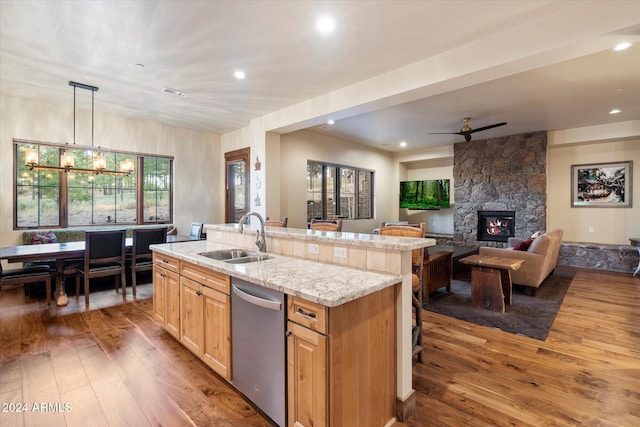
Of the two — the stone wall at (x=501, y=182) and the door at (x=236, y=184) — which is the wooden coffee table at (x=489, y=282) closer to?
the stone wall at (x=501, y=182)

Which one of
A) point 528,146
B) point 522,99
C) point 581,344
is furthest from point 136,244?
point 528,146

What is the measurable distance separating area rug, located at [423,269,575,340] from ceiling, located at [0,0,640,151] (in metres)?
2.65

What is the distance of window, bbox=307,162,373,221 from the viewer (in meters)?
7.05

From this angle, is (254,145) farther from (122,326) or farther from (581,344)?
(581,344)

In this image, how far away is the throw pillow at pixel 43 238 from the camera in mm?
4629

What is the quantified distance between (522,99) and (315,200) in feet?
14.2

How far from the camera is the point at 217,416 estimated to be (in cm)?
186

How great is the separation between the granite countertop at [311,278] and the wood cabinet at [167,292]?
18.2 inches

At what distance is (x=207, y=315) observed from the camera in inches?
89.7

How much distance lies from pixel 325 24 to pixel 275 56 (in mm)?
803

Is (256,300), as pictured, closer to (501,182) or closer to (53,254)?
(53,254)

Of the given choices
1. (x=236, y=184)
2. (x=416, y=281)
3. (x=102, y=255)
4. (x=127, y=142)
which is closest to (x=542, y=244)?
(x=416, y=281)

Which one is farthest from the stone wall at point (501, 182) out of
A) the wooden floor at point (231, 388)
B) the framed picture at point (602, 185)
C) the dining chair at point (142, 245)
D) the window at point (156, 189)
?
the window at point (156, 189)

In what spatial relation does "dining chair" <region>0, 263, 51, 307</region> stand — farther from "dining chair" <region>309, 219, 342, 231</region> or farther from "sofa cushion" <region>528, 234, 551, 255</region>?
"sofa cushion" <region>528, 234, 551, 255</region>
